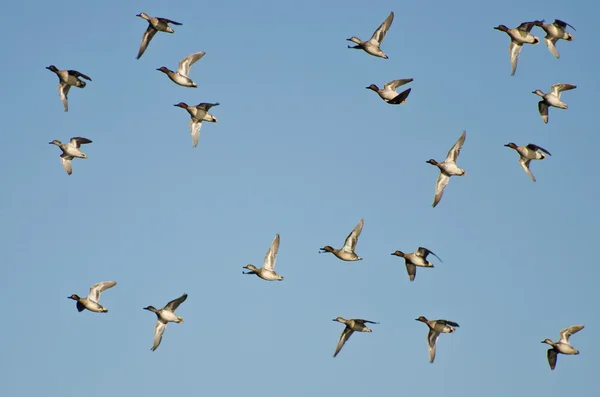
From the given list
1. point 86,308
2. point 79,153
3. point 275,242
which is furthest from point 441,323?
point 79,153

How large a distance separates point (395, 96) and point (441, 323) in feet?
29.1

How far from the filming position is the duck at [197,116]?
143ft

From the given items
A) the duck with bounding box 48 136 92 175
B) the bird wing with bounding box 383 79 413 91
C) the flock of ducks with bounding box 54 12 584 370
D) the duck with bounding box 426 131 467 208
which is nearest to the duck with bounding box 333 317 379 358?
the flock of ducks with bounding box 54 12 584 370

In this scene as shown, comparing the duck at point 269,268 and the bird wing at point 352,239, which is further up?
the bird wing at point 352,239

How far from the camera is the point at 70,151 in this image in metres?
45.8

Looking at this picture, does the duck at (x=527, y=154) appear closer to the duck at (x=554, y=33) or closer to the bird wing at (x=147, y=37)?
the duck at (x=554, y=33)

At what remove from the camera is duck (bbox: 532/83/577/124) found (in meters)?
42.4

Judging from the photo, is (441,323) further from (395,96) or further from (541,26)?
(541,26)

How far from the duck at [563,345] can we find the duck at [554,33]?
10.6 m

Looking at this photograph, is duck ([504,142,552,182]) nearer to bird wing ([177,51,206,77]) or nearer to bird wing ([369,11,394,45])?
bird wing ([369,11,394,45])

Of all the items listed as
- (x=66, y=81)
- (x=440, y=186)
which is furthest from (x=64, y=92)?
(x=440, y=186)

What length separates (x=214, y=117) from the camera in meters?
43.7

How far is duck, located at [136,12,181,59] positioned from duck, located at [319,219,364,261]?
10540 mm

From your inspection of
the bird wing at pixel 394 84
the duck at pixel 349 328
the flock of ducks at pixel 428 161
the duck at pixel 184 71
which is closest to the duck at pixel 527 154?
the flock of ducks at pixel 428 161
